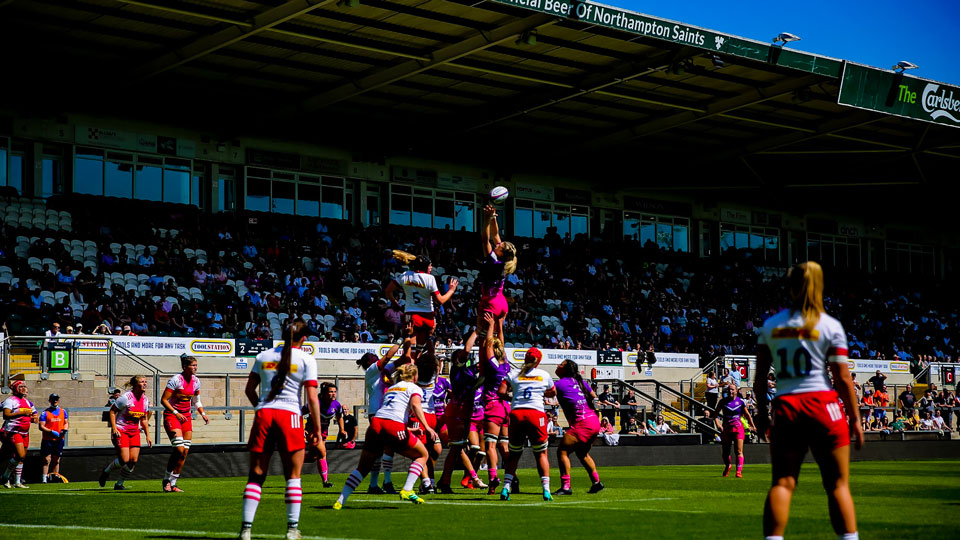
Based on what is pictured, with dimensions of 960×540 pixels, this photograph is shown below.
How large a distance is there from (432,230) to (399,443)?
31.7 metres

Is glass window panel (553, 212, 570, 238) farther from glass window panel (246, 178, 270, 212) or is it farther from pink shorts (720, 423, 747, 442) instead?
pink shorts (720, 423, 747, 442)

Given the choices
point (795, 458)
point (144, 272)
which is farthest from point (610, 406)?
point (795, 458)

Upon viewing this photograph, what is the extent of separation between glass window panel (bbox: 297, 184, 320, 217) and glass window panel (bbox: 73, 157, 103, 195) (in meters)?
7.73

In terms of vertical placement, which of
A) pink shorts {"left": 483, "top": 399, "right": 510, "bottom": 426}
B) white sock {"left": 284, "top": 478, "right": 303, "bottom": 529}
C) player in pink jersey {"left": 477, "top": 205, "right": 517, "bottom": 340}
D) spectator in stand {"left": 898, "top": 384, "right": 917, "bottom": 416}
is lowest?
spectator in stand {"left": 898, "top": 384, "right": 917, "bottom": 416}

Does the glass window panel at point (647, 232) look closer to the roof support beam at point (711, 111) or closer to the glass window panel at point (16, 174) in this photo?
the roof support beam at point (711, 111)

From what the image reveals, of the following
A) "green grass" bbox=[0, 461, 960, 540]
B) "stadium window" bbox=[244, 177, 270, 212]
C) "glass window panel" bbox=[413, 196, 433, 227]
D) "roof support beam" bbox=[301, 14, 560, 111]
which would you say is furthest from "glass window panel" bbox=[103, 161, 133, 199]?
"green grass" bbox=[0, 461, 960, 540]

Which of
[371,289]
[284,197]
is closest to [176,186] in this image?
[284,197]

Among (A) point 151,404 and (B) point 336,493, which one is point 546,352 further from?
(B) point 336,493

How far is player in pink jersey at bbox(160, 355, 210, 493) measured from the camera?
56.0ft

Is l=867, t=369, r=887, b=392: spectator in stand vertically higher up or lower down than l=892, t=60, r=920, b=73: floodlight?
lower down

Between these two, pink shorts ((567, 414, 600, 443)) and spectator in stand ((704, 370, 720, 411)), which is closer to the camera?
pink shorts ((567, 414, 600, 443))

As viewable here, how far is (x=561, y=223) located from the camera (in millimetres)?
51688

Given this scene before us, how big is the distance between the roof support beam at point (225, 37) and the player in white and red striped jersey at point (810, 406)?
80.0ft

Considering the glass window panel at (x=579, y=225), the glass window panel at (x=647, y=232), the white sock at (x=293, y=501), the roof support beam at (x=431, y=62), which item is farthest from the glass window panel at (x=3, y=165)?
the white sock at (x=293, y=501)
